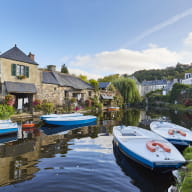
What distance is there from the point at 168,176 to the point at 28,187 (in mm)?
4659

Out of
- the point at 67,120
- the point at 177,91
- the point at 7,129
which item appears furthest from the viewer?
the point at 177,91

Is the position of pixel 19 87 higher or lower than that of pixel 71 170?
higher

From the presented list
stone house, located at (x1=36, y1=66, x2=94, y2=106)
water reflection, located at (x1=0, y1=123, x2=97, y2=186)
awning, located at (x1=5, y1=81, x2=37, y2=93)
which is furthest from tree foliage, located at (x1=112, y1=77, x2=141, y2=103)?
water reflection, located at (x1=0, y1=123, x2=97, y2=186)

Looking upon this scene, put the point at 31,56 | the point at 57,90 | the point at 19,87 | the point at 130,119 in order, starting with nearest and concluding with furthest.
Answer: the point at 19,87 < the point at 130,119 < the point at 31,56 < the point at 57,90

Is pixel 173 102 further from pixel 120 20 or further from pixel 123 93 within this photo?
pixel 120 20

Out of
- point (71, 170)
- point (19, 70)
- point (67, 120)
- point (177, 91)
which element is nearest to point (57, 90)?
point (19, 70)

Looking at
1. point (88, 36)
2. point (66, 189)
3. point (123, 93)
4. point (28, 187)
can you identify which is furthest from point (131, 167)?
point (123, 93)

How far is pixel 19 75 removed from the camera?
17859mm

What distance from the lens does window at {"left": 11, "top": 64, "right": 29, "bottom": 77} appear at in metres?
17.2

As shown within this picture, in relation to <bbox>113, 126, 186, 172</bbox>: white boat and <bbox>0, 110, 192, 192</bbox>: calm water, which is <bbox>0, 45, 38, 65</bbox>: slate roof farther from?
<bbox>113, 126, 186, 172</bbox>: white boat

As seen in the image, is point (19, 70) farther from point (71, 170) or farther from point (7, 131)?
point (71, 170)

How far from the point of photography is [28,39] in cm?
1730

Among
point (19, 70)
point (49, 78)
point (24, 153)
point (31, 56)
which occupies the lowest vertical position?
point (24, 153)

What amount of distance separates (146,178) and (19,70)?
18523 millimetres
